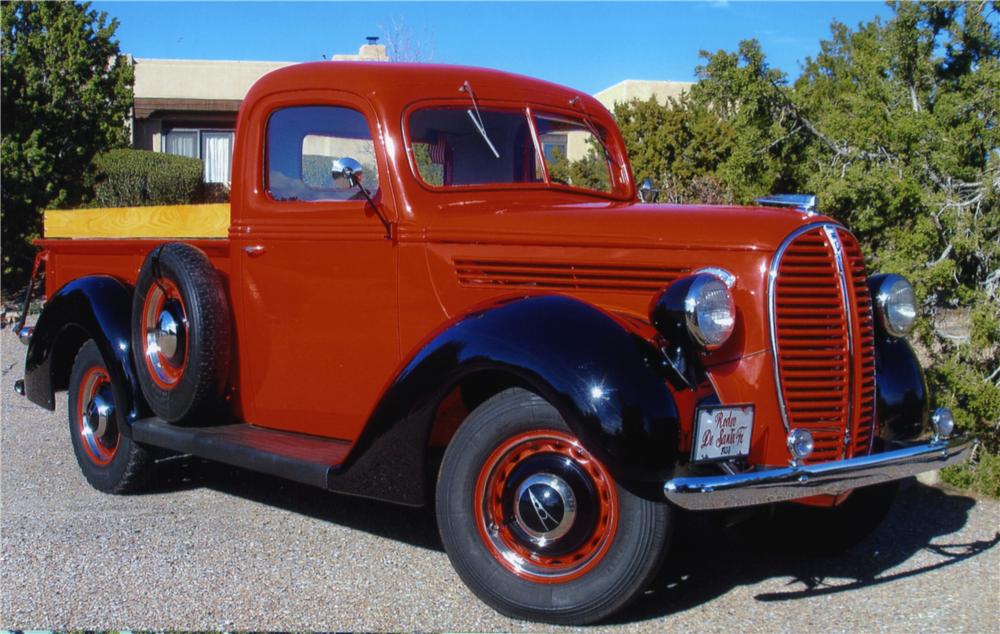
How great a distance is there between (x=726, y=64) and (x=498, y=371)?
401cm

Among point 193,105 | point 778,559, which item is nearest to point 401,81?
point 778,559

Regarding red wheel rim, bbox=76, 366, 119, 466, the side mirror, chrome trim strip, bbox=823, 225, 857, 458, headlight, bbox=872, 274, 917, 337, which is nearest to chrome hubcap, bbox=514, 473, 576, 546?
chrome trim strip, bbox=823, 225, 857, 458

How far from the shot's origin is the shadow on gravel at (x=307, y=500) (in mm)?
4805

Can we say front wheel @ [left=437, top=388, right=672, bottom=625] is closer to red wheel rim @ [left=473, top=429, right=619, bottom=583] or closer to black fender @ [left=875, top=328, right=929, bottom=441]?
red wheel rim @ [left=473, top=429, right=619, bottom=583]

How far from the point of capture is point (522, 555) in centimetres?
363

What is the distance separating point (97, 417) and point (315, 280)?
5.98ft

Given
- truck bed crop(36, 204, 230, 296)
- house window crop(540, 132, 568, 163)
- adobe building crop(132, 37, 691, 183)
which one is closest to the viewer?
house window crop(540, 132, 568, 163)

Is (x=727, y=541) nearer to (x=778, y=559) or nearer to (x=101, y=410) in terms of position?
(x=778, y=559)

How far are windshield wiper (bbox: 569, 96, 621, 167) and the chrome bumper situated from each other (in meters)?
2.24

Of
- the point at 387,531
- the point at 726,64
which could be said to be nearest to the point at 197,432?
the point at 387,531

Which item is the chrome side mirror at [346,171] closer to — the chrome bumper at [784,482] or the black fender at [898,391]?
the chrome bumper at [784,482]

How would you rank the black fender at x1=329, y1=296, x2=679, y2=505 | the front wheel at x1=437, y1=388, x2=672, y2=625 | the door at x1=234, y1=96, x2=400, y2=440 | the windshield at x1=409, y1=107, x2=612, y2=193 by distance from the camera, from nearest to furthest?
the black fender at x1=329, y1=296, x2=679, y2=505 < the front wheel at x1=437, y1=388, x2=672, y2=625 < the door at x1=234, y1=96, x2=400, y2=440 < the windshield at x1=409, y1=107, x2=612, y2=193

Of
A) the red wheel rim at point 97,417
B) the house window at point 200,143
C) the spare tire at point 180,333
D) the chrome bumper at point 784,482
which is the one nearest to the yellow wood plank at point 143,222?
the spare tire at point 180,333

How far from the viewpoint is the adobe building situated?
757 inches
